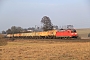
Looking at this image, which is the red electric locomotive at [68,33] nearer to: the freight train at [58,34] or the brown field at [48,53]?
the freight train at [58,34]

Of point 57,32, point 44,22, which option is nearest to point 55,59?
point 57,32

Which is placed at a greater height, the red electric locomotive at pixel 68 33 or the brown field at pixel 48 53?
the red electric locomotive at pixel 68 33

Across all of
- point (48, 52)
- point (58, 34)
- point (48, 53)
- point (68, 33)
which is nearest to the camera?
point (48, 53)

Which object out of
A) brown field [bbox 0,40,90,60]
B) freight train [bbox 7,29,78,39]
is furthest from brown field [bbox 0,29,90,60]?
freight train [bbox 7,29,78,39]

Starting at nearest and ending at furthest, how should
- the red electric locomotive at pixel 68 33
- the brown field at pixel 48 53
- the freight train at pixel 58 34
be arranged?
1. the brown field at pixel 48 53
2. the red electric locomotive at pixel 68 33
3. the freight train at pixel 58 34

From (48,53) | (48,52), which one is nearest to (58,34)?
(48,52)

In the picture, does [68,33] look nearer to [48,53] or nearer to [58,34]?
[58,34]

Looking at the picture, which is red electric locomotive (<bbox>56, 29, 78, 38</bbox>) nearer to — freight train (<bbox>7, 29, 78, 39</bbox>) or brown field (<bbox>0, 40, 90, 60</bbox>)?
freight train (<bbox>7, 29, 78, 39</bbox>)

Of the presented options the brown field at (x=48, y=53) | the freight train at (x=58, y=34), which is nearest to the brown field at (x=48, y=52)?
the brown field at (x=48, y=53)

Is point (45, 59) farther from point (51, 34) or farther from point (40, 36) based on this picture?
point (40, 36)

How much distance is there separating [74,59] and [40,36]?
55290mm

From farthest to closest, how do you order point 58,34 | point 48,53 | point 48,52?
point 58,34, point 48,52, point 48,53

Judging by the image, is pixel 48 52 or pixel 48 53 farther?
pixel 48 52

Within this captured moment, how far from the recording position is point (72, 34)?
52.0 metres
